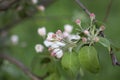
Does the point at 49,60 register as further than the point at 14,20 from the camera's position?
No

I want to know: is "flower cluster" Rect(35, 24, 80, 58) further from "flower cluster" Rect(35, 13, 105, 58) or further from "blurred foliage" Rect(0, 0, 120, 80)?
"blurred foliage" Rect(0, 0, 120, 80)

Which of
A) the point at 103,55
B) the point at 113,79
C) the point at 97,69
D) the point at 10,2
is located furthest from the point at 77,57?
the point at 113,79

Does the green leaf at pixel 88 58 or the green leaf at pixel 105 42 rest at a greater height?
the green leaf at pixel 105 42

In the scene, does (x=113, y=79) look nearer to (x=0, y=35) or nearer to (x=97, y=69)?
(x=0, y=35)

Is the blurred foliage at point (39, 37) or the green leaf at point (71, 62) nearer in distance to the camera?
the green leaf at point (71, 62)

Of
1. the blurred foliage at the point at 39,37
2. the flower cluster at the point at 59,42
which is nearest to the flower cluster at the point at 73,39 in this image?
the flower cluster at the point at 59,42

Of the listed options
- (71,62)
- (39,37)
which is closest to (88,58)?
(71,62)

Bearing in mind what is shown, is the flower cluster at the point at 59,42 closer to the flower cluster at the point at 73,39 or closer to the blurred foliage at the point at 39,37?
the flower cluster at the point at 73,39
